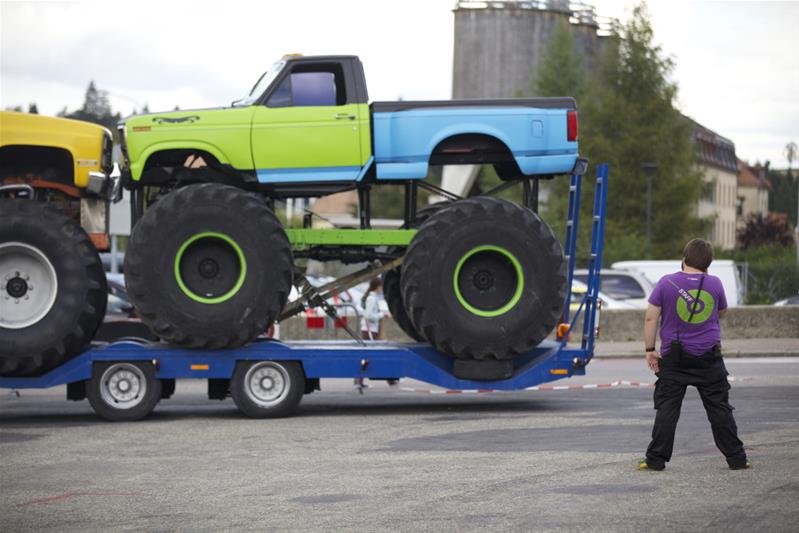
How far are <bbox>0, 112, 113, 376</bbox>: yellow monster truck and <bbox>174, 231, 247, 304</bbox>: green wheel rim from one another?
3.08ft

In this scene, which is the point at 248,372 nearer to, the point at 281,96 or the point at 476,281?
the point at 476,281

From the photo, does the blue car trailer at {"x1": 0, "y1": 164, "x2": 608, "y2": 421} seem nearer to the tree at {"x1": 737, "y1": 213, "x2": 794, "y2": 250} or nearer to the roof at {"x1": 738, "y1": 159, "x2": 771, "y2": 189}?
the tree at {"x1": 737, "y1": 213, "x2": 794, "y2": 250}

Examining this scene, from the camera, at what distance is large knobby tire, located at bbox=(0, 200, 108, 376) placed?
1471cm

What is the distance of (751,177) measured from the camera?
509 feet

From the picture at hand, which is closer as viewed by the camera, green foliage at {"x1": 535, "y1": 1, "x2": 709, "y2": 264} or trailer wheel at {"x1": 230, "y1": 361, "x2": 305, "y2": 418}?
trailer wheel at {"x1": 230, "y1": 361, "x2": 305, "y2": 418}

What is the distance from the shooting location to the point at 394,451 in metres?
11.8

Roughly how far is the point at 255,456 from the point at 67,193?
544 cm

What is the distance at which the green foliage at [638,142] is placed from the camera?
58219 mm

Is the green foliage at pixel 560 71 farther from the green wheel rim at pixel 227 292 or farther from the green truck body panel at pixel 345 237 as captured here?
the green wheel rim at pixel 227 292

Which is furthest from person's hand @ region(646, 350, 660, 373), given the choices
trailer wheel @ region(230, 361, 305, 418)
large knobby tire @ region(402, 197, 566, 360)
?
trailer wheel @ region(230, 361, 305, 418)

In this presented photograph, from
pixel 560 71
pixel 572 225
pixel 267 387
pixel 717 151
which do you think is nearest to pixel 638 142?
pixel 560 71

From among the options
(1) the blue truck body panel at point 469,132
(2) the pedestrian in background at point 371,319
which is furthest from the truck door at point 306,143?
(2) the pedestrian in background at point 371,319

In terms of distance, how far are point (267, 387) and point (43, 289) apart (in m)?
2.62

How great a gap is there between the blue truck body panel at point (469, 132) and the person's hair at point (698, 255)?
5048 millimetres
